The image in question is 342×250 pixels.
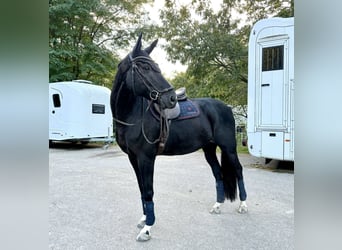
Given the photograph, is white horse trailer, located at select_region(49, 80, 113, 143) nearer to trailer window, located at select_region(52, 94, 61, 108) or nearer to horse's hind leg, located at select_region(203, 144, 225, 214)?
trailer window, located at select_region(52, 94, 61, 108)

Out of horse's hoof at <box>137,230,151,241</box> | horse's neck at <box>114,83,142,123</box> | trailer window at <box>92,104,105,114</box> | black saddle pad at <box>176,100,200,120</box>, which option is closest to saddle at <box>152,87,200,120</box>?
black saddle pad at <box>176,100,200,120</box>

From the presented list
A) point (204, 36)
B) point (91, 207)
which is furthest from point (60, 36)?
point (91, 207)

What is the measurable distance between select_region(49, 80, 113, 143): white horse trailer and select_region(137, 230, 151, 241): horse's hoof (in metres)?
4.04

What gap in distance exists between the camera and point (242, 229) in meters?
1.89

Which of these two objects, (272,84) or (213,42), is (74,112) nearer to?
(213,42)

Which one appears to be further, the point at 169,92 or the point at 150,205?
the point at 150,205

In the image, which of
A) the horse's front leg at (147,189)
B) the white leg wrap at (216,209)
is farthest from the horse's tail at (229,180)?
the horse's front leg at (147,189)

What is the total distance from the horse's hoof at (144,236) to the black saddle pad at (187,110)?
907 millimetres

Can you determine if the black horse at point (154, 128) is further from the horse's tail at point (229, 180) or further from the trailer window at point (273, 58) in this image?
the trailer window at point (273, 58)

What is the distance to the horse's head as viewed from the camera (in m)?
1.53

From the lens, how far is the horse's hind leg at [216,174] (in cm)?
224

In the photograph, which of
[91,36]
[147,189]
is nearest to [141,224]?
[147,189]
